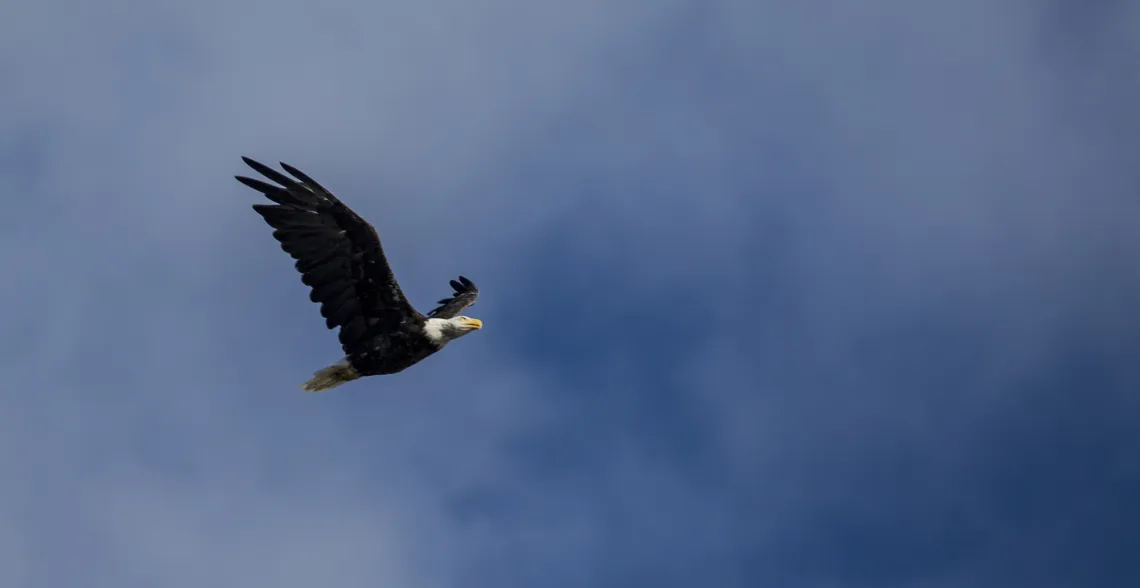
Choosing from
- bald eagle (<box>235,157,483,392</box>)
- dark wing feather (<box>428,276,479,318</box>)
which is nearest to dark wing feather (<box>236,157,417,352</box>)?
bald eagle (<box>235,157,483,392</box>)

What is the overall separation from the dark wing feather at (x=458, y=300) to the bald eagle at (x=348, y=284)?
3.49m

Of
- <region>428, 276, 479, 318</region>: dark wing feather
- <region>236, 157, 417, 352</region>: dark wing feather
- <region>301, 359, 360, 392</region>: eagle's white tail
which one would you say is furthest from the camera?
<region>428, 276, 479, 318</region>: dark wing feather

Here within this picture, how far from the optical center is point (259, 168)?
24.1 m

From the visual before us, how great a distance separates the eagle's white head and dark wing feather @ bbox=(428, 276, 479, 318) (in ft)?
10.7

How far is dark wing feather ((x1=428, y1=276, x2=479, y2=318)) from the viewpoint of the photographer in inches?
1171

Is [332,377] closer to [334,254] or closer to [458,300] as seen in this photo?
[334,254]

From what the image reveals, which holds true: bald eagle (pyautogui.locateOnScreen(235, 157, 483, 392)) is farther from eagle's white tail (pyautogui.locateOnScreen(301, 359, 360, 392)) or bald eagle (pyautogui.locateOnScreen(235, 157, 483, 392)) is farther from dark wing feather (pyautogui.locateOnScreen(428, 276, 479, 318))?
dark wing feather (pyautogui.locateOnScreen(428, 276, 479, 318))

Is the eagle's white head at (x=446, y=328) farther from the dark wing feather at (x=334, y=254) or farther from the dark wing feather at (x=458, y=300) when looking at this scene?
the dark wing feather at (x=458, y=300)

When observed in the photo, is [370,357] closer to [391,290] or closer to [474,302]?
[391,290]

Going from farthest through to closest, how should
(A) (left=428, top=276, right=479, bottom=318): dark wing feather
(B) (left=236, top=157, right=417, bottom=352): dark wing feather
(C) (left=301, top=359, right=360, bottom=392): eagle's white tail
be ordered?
(A) (left=428, top=276, right=479, bottom=318): dark wing feather
(C) (left=301, top=359, right=360, bottom=392): eagle's white tail
(B) (left=236, top=157, right=417, bottom=352): dark wing feather

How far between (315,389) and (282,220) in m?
3.16

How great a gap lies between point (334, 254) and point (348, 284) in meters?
0.60

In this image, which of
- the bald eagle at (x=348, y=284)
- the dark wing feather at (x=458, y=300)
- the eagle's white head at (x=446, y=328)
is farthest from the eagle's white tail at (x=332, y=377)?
the dark wing feather at (x=458, y=300)

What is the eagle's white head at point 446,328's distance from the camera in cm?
2580
